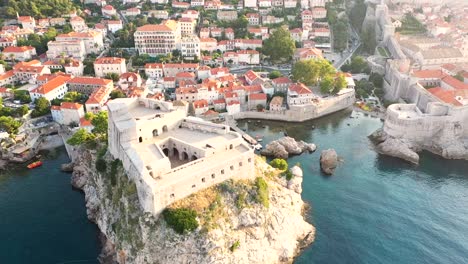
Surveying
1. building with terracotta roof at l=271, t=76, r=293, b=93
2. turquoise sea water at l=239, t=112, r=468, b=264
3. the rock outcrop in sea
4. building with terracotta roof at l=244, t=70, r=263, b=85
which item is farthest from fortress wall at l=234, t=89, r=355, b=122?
the rock outcrop in sea

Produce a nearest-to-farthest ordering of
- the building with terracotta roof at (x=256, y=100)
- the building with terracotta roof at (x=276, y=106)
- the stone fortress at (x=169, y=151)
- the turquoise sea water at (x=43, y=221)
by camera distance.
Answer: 1. the stone fortress at (x=169, y=151)
2. the turquoise sea water at (x=43, y=221)
3. the building with terracotta roof at (x=276, y=106)
4. the building with terracotta roof at (x=256, y=100)

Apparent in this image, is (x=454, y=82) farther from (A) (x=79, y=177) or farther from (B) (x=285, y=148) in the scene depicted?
(A) (x=79, y=177)

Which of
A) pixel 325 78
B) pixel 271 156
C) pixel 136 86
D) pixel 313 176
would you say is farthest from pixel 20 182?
pixel 325 78

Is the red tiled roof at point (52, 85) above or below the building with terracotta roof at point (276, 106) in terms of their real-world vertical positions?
above

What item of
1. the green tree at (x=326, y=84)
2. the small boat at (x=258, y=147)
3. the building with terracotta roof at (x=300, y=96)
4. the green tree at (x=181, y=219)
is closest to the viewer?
the green tree at (x=181, y=219)

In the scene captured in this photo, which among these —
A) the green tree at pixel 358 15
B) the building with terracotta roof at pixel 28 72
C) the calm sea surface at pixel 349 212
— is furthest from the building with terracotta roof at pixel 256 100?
the green tree at pixel 358 15

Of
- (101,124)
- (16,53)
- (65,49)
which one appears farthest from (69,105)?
(16,53)

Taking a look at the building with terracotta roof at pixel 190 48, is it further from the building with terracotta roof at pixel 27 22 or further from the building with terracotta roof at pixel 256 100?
the building with terracotta roof at pixel 27 22
